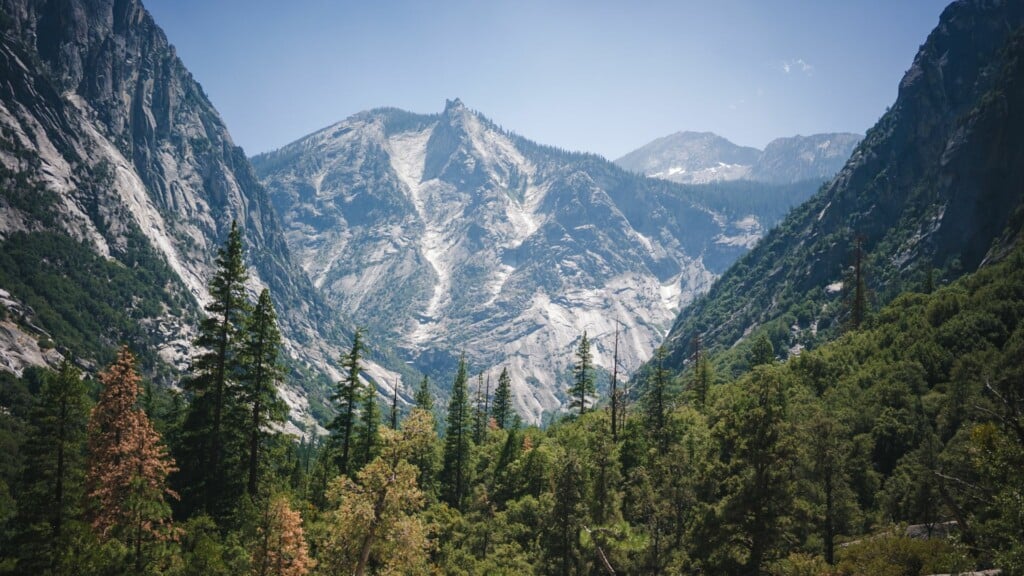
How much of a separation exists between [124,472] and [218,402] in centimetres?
582

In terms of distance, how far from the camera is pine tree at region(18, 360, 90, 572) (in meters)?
26.1

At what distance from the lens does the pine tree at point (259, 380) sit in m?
32.9

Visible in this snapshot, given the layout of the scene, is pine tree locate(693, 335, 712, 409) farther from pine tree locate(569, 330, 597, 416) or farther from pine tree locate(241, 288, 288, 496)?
pine tree locate(241, 288, 288, 496)

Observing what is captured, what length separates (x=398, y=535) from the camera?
60.6ft

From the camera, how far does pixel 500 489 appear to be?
5256 cm

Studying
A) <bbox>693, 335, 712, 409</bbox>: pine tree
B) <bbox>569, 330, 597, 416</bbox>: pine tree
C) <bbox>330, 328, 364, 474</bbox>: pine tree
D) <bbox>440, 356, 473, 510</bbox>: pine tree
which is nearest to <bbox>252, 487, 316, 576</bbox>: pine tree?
<bbox>330, 328, 364, 474</bbox>: pine tree

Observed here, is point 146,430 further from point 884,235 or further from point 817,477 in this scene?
point 884,235

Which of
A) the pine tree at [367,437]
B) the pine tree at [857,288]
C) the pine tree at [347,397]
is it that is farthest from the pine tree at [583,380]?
the pine tree at [857,288]

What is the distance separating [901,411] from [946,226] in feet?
386

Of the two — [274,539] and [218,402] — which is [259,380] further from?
[274,539]

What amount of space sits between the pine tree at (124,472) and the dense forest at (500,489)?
0.10 meters

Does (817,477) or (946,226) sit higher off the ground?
(946,226)

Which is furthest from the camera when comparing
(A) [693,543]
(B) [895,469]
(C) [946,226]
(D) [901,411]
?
(C) [946,226]

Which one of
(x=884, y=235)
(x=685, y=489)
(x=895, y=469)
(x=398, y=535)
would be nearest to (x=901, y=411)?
(x=895, y=469)
